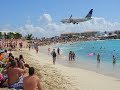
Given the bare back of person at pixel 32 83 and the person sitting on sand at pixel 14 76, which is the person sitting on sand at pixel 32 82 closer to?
the bare back of person at pixel 32 83

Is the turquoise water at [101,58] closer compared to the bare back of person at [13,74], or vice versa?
the bare back of person at [13,74]

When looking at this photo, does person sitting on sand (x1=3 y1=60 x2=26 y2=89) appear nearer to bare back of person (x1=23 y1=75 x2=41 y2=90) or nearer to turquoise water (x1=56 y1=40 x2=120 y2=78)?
bare back of person (x1=23 y1=75 x2=41 y2=90)

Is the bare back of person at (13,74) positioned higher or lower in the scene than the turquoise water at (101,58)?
higher

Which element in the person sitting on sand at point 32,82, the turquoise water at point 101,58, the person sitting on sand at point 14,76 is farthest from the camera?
the turquoise water at point 101,58

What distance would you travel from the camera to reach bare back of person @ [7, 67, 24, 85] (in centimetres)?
991

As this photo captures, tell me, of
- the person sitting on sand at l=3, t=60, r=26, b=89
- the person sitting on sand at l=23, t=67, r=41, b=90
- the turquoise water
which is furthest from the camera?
the turquoise water

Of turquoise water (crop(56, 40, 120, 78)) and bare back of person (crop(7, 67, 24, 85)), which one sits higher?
bare back of person (crop(7, 67, 24, 85))

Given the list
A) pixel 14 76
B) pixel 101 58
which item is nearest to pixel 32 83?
pixel 14 76

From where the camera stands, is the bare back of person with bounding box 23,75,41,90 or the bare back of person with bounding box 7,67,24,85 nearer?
the bare back of person with bounding box 23,75,41,90

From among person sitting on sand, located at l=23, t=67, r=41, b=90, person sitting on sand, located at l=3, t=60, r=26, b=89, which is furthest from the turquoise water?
person sitting on sand, located at l=23, t=67, r=41, b=90

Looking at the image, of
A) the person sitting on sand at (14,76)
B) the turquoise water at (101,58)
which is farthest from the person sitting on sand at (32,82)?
the turquoise water at (101,58)

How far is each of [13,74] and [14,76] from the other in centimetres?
7

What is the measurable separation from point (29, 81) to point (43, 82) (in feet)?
17.1

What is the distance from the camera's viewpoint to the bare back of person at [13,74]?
32.5 feet
